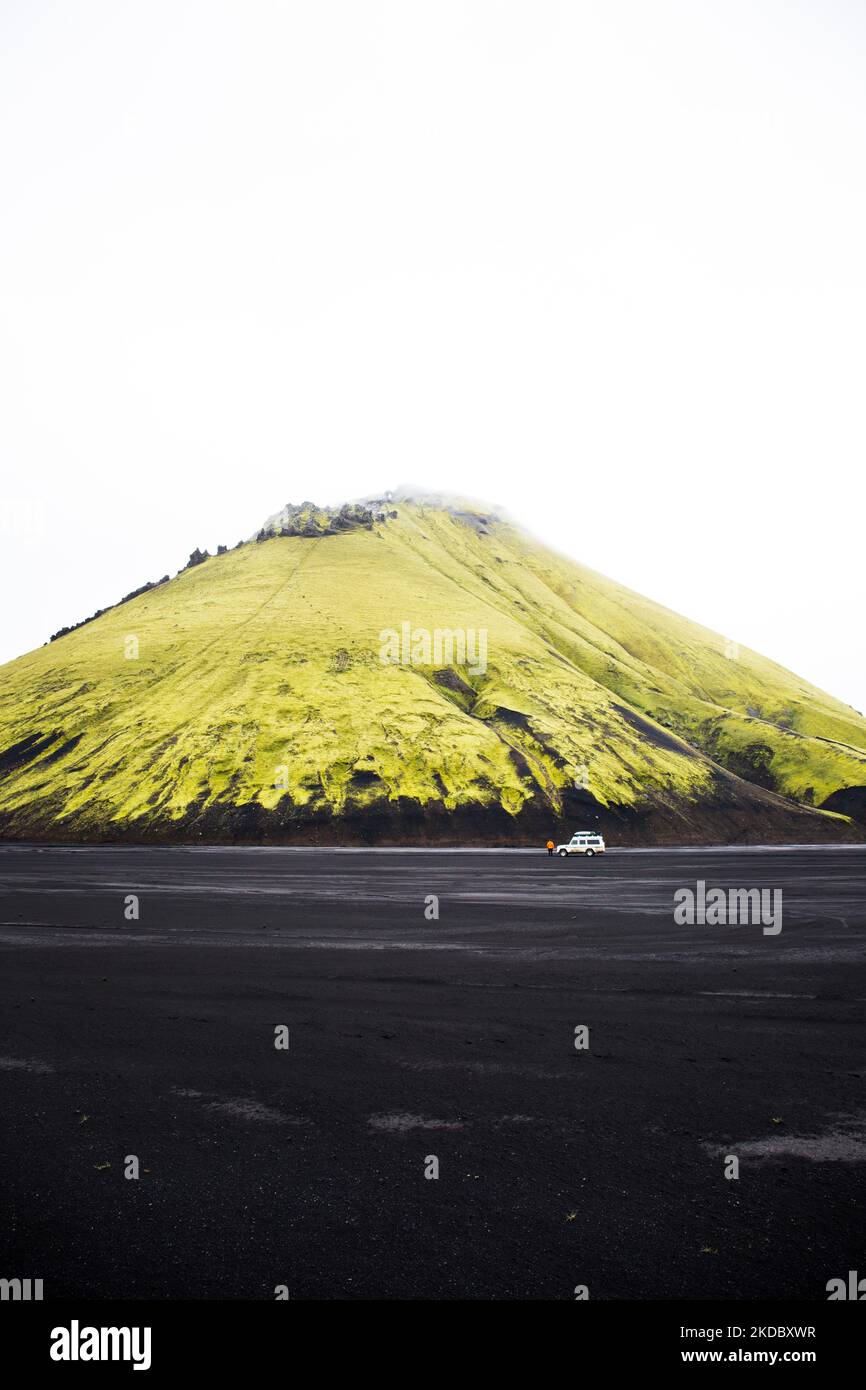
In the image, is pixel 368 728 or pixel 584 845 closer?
pixel 584 845

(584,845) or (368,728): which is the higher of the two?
(368,728)

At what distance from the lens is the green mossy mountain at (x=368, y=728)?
71.1 metres

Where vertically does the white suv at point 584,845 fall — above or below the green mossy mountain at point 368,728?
below

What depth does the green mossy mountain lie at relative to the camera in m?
71.1

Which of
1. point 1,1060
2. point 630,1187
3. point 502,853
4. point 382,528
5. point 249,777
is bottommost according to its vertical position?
point 502,853

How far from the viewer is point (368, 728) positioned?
79812mm

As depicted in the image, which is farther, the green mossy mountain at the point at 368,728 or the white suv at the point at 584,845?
the green mossy mountain at the point at 368,728

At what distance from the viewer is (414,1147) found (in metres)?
7.54

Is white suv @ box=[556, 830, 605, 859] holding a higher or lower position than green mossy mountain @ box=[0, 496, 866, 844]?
lower

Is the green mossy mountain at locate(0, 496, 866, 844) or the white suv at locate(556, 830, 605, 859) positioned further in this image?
the green mossy mountain at locate(0, 496, 866, 844)

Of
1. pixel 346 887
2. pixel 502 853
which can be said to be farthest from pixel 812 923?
pixel 502 853
